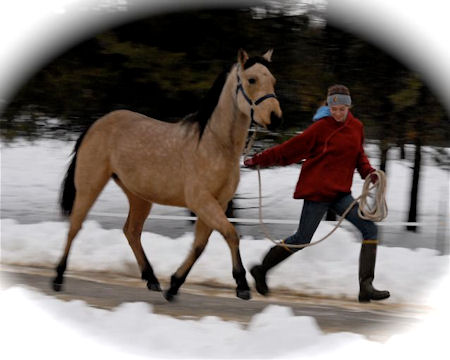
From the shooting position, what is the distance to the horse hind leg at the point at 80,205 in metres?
5.17

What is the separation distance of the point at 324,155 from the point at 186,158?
1.10 meters

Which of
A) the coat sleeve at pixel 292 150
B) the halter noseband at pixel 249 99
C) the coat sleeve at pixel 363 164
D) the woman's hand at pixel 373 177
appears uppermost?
the halter noseband at pixel 249 99

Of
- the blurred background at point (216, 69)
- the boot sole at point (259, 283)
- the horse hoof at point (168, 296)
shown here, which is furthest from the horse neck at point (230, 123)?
the blurred background at point (216, 69)

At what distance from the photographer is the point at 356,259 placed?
6.26 m

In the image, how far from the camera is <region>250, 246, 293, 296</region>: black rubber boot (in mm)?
4680

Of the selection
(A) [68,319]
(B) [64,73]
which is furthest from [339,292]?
(B) [64,73]

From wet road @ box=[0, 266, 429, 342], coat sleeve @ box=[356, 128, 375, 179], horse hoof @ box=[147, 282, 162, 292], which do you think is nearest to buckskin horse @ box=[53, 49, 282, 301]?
horse hoof @ box=[147, 282, 162, 292]

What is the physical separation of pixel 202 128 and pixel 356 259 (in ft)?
8.72

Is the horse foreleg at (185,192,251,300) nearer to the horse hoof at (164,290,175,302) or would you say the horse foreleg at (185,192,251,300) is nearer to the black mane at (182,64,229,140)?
the black mane at (182,64,229,140)

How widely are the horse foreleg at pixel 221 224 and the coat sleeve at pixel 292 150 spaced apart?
0.50 metres

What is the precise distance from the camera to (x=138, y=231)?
17.4ft

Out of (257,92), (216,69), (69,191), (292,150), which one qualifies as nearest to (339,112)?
(292,150)

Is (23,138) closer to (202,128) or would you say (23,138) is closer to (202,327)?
(202,128)

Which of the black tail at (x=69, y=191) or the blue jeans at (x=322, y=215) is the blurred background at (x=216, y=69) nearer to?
the black tail at (x=69, y=191)
